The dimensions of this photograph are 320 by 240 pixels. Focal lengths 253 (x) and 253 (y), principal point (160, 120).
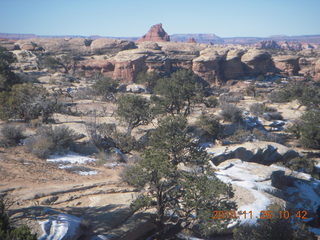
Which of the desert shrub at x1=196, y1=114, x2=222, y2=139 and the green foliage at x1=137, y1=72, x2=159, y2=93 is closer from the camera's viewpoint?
the desert shrub at x1=196, y1=114, x2=222, y2=139

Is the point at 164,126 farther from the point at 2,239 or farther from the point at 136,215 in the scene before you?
the point at 2,239

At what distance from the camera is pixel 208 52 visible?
42.3 m

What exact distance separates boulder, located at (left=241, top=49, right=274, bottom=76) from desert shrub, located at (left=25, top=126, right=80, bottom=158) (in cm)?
3688

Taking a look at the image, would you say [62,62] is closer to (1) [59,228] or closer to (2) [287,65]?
(2) [287,65]

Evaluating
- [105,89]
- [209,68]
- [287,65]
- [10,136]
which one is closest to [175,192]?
[10,136]

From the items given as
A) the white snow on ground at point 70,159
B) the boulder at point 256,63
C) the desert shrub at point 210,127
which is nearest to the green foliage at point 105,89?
the desert shrub at point 210,127

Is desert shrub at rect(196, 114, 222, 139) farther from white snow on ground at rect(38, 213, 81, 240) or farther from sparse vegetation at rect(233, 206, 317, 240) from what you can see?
white snow on ground at rect(38, 213, 81, 240)

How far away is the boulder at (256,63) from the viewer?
41.5m

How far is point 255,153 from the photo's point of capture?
40.3ft

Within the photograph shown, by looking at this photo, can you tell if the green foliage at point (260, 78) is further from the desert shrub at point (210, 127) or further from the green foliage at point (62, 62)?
the green foliage at point (62, 62)

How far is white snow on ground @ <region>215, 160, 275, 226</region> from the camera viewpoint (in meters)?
7.25

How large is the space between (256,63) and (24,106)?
1474 inches

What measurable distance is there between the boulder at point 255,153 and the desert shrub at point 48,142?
6.50 m

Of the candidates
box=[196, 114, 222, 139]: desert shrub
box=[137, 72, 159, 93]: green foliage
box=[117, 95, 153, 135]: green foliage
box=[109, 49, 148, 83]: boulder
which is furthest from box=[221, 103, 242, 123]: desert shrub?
box=[109, 49, 148, 83]: boulder
